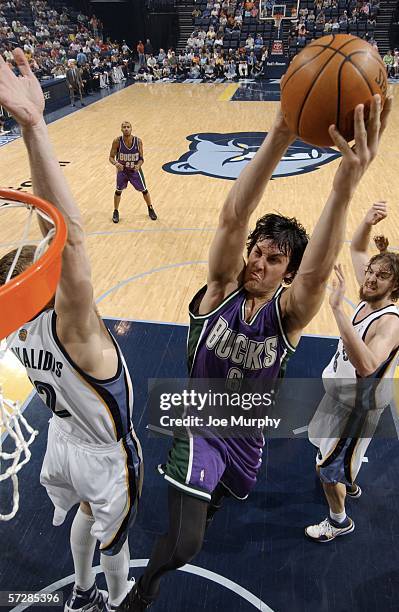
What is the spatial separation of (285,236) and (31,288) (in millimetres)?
1277

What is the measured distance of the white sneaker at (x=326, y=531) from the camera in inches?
116

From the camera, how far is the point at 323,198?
8.12m

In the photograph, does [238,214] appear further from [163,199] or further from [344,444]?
[163,199]

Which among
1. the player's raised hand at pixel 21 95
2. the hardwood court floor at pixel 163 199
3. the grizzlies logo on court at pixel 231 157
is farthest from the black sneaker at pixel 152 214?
the player's raised hand at pixel 21 95

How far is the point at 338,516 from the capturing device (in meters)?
2.92

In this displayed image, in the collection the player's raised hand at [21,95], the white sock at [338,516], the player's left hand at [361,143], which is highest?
the player's raised hand at [21,95]

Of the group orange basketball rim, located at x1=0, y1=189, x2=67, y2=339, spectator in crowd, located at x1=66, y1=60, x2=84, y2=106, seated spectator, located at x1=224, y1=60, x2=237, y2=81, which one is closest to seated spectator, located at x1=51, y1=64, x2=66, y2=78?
spectator in crowd, located at x1=66, y1=60, x2=84, y2=106

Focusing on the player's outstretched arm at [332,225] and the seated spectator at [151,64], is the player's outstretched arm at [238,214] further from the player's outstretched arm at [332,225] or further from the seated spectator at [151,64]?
the seated spectator at [151,64]

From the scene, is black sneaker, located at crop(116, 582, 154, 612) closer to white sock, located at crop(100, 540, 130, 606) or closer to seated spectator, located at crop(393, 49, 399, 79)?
white sock, located at crop(100, 540, 130, 606)

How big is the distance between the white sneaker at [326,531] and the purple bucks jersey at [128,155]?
18.6ft

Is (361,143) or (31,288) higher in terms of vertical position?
(361,143)

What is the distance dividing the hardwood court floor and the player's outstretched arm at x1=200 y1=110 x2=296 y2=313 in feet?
9.11

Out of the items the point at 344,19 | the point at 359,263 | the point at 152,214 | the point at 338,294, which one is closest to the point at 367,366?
the point at 338,294

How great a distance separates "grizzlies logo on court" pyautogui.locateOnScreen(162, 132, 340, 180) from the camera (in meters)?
9.57
